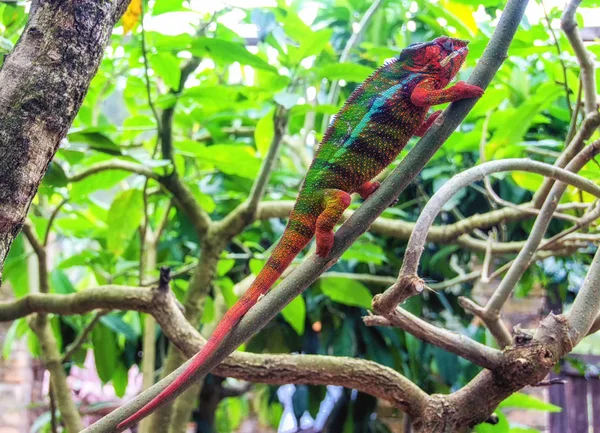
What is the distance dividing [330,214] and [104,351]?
1069 millimetres

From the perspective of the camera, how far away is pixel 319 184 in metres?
0.86

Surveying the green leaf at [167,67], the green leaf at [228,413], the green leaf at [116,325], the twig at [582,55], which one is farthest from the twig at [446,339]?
the green leaf at [228,413]

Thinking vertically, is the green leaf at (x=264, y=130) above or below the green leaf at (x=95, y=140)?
above

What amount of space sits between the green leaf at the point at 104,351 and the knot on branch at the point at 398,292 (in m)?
1.09

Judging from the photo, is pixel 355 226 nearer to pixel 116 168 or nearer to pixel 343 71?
pixel 343 71

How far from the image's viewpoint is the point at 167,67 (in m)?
1.27

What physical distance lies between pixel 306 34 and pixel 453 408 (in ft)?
2.56

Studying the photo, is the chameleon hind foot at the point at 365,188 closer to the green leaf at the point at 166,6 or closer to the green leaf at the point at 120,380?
the green leaf at the point at 166,6

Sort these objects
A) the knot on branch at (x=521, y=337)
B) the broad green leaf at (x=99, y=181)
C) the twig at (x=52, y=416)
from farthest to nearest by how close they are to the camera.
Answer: the twig at (x=52, y=416) < the broad green leaf at (x=99, y=181) < the knot on branch at (x=521, y=337)

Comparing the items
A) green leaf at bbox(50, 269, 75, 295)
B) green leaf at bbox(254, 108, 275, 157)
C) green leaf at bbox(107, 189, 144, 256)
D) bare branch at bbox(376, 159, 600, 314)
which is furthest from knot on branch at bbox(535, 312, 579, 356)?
green leaf at bbox(50, 269, 75, 295)

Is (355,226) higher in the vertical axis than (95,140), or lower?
lower

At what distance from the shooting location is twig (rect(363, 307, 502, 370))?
32.4 inches

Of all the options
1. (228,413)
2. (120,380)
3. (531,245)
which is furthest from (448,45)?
(228,413)

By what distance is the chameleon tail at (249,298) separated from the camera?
624mm
